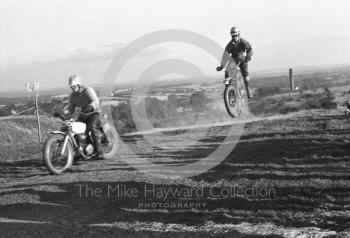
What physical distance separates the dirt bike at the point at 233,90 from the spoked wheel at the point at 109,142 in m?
3.81

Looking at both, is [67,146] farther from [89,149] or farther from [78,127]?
[89,149]

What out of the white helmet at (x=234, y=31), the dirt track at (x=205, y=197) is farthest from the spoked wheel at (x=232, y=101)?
the dirt track at (x=205, y=197)

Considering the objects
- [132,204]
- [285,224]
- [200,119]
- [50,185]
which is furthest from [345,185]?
[200,119]

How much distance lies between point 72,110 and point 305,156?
6030 millimetres

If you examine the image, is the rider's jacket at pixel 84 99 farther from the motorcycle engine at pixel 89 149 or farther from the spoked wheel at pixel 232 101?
the spoked wheel at pixel 232 101

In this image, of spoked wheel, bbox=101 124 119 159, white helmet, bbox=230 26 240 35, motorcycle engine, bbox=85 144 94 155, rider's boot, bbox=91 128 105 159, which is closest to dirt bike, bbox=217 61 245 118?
white helmet, bbox=230 26 240 35

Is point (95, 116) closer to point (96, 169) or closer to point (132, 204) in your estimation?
point (96, 169)

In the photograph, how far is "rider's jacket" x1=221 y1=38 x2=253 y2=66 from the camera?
13.5 metres

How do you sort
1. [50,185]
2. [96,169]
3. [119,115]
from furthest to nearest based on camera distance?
[119,115], [96,169], [50,185]

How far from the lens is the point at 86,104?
1126cm

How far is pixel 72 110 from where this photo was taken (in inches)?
449

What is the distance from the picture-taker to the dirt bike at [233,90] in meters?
14.0

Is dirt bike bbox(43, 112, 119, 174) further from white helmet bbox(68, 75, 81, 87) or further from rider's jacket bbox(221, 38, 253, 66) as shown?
rider's jacket bbox(221, 38, 253, 66)

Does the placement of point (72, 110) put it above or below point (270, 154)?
above
